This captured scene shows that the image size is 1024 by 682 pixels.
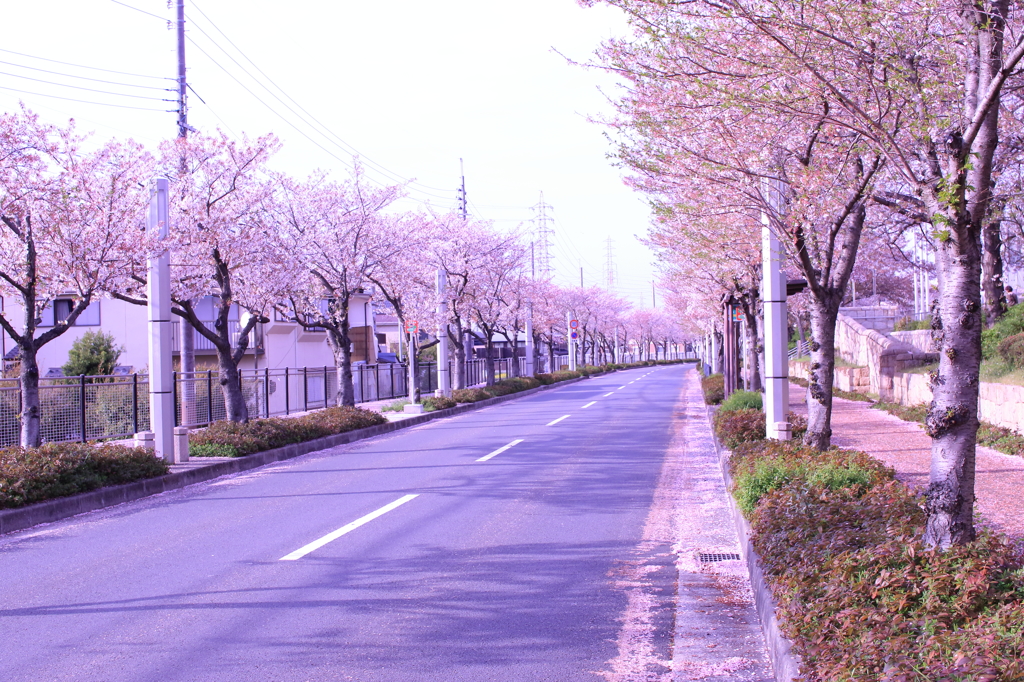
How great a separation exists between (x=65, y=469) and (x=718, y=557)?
26.3ft

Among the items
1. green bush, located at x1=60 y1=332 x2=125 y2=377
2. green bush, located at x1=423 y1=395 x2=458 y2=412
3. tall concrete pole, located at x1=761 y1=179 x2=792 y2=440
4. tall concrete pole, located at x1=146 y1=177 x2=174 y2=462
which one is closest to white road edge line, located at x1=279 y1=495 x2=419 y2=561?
tall concrete pole, located at x1=761 y1=179 x2=792 y2=440

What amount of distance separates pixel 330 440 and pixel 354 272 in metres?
5.64

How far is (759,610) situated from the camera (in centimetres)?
529

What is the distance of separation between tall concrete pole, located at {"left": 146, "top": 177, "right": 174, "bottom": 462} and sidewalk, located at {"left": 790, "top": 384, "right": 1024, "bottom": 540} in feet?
33.6

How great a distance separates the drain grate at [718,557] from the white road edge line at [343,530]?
11.1 feet

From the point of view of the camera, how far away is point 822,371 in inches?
386

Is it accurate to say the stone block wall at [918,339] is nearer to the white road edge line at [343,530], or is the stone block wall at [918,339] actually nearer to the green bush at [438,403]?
the green bush at [438,403]

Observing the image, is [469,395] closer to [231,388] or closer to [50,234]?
[231,388]

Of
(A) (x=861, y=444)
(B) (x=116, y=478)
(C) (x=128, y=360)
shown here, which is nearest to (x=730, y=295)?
(A) (x=861, y=444)

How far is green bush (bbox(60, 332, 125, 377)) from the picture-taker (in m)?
23.2

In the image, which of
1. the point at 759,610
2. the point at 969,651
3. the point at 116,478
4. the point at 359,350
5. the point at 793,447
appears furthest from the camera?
the point at 359,350

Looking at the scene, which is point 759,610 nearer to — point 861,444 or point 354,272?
point 861,444

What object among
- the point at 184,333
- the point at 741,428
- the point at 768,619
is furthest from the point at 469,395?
the point at 768,619

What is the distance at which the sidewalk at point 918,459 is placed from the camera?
734 cm
